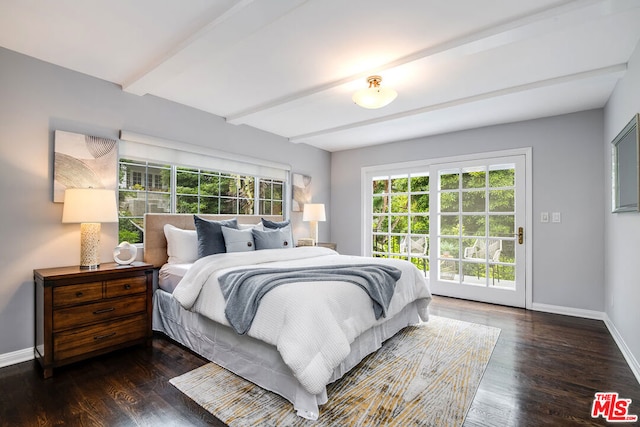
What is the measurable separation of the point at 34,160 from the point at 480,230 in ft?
16.2

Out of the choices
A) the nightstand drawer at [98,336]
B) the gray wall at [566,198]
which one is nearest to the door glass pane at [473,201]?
the gray wall at [566,198]

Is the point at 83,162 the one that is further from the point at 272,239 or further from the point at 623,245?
the point at 623,245

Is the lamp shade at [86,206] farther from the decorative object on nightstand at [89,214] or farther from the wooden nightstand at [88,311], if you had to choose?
the wooden nightstand at [88,311]

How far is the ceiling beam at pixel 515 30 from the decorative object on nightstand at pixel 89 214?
7.76ft

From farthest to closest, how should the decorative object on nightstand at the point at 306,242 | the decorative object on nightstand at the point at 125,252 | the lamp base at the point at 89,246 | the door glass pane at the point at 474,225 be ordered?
the decorative object on nightstand at the point at 306,242 → the door glass pane at the point at 474,225 → the decorative object on nightstand at the point at 125,252 → the lamp base at the point at 89,246

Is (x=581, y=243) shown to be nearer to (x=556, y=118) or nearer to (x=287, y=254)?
(x=556, y=118)

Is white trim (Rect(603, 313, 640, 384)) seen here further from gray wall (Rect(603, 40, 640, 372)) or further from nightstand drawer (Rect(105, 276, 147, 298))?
nightstand drawer (Rect(105, 276, 147, 298))

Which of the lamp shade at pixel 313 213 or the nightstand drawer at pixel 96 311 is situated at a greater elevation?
the lamp shade at pixel 313 213

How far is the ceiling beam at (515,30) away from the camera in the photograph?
181 cm

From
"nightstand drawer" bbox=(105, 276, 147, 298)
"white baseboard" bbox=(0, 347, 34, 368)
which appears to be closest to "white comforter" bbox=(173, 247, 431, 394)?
"nightstand drawer" bbox=(105, 276, 147, 298)

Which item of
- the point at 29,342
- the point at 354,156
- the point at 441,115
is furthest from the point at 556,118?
the point at 29,342

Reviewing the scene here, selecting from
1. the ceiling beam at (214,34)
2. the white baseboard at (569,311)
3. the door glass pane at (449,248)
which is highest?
the ceiling beam at (214,34)

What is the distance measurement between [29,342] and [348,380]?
2.58 meters

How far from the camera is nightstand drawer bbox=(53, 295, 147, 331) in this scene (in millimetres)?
2312
